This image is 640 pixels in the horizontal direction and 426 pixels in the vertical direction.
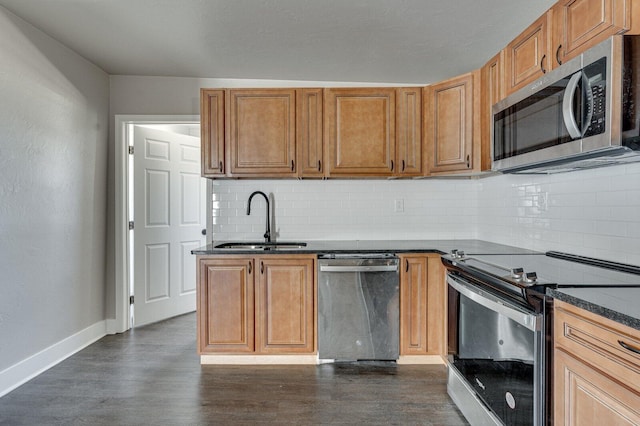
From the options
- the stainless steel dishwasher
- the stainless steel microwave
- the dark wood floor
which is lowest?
the dark wood floor

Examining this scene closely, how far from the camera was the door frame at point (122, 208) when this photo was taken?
11.2 feet

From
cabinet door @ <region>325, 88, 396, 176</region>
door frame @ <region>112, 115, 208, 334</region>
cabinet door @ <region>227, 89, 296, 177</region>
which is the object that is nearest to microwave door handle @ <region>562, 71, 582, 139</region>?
cabinet door @ <region>325, 88, 396, 176</region>

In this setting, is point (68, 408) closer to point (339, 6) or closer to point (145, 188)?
point (145, 188)

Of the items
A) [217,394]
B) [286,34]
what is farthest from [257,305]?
[286,34]

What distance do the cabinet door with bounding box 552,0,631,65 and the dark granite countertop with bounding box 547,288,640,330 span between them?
972mm

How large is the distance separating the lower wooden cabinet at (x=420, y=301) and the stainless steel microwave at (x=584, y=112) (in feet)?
3.24

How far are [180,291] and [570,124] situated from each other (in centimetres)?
383

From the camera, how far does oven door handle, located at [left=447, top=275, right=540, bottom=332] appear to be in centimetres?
137

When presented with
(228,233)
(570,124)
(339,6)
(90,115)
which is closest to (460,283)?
(570,124)

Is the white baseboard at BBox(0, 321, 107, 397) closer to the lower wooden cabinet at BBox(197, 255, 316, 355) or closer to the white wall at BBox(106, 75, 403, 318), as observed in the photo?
the white wall at BBox(106, 75, 403, 318)

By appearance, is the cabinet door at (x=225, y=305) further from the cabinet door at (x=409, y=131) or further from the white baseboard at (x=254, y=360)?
the cabinet door at (x=409, y=131)

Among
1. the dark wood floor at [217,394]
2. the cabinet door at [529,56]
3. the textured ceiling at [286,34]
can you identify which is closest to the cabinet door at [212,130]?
the textured ceiling at [286,34]

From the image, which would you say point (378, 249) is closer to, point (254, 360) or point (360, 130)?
point (360, 130)

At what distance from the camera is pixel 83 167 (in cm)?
310
